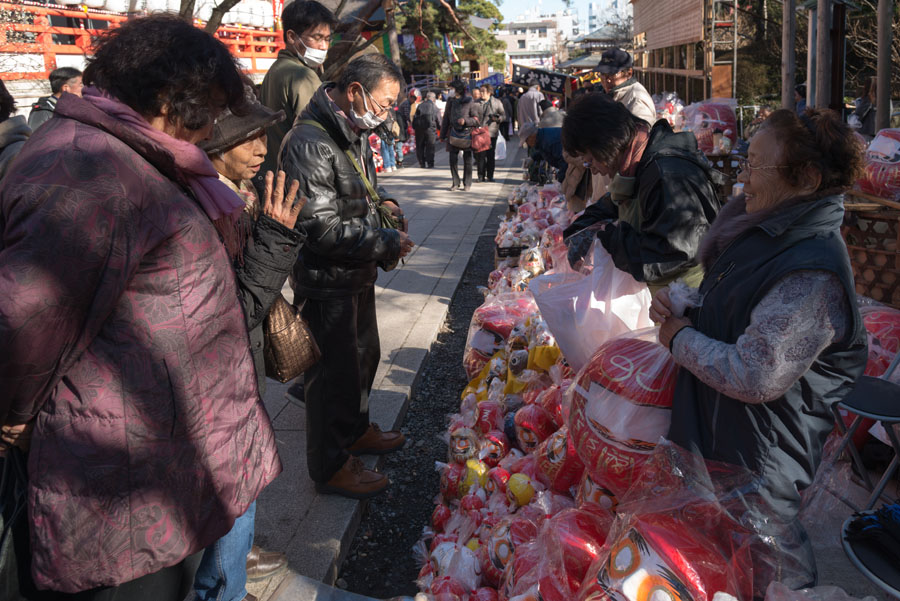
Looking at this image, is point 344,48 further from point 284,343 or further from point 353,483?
point 284,343

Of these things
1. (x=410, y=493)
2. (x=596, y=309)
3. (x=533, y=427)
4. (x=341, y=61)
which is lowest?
(x=410, y=493)

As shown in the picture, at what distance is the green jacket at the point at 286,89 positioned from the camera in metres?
4.04

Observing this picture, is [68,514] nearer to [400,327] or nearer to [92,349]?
[92,349]

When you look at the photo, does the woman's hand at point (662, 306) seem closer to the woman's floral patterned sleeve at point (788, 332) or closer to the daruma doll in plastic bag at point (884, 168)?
the woman's floral patterned sleeve at point (788, 332)

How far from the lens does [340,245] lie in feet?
9.39

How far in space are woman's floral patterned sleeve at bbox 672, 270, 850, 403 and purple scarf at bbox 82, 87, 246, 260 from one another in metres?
1.26

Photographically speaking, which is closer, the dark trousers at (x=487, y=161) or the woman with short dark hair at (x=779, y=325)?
the woman with short dark hair at (x=779, y=325)

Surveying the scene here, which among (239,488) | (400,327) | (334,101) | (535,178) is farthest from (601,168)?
(535,178)

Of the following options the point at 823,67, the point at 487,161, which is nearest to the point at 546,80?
the point at 487,161

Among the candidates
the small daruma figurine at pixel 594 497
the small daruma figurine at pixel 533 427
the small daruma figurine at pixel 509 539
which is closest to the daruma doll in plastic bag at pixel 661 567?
the small daruma figurine at pixel 594 497

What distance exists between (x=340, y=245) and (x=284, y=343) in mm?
700

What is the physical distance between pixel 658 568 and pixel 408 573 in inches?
63.3

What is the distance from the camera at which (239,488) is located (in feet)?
5.56

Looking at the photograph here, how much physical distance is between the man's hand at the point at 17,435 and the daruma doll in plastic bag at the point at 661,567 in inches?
51.4
